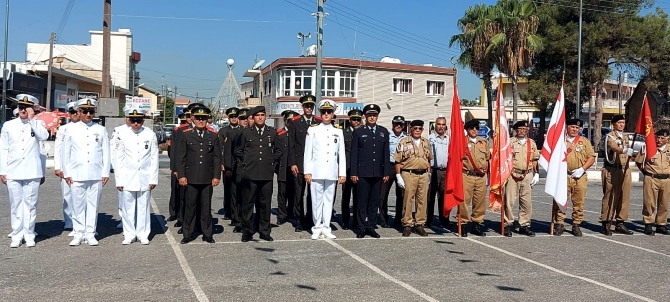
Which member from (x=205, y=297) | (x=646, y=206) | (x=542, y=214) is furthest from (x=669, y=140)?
(x=205, y=297)

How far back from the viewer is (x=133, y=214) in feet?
29.1

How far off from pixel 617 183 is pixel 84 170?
821 centimetres

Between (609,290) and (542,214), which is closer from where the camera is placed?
(609,290)

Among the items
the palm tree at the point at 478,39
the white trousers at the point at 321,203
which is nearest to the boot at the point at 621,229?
the white trousers at the point at 321,203

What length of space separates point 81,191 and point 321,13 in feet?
53.0

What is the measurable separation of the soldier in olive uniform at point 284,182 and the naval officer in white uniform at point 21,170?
3.60 m

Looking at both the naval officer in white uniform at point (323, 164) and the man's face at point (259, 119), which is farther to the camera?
the naval officer in white uniform at point (323, 164)

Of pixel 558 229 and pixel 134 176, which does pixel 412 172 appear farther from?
pixel 134 176

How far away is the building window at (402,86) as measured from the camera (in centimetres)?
4841

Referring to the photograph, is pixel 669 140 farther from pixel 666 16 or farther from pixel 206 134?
pixel 666 16

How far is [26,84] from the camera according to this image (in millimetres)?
41688

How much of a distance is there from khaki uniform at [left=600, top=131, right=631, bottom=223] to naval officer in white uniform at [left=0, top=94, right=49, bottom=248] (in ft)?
28.6

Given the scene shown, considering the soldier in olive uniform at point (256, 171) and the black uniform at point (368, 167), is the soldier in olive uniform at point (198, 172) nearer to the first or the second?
the soldier in olive uniform at point (256, 171)

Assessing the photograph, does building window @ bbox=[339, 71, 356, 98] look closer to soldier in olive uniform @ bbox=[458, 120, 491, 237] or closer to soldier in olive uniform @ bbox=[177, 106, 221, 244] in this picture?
soldier in olive uniform @ bbox=[458, 120, 491, 237]
